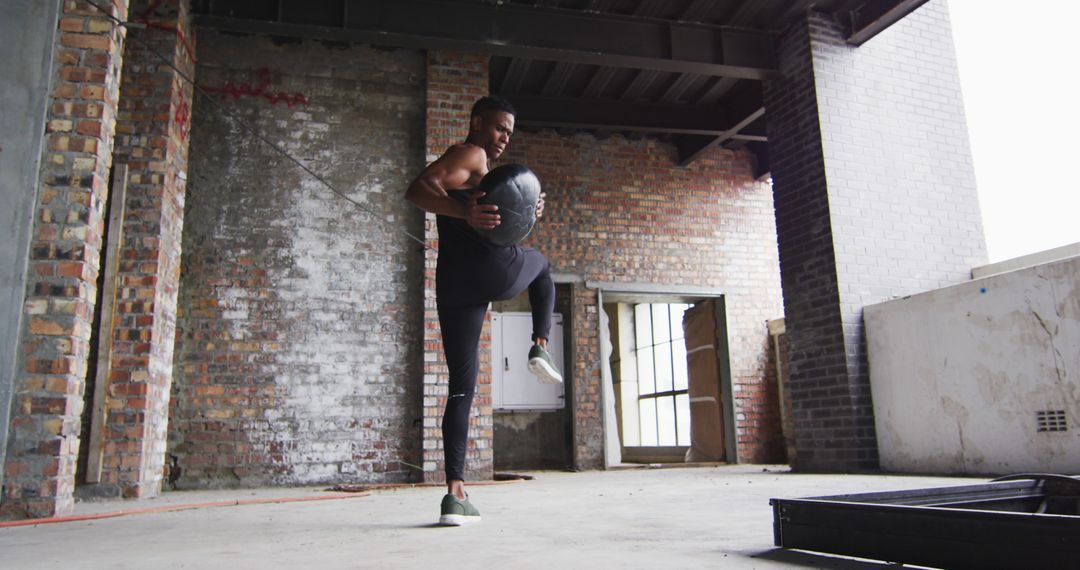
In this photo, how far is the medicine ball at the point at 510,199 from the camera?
8.03 feet

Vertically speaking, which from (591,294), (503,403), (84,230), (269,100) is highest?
(269,100)

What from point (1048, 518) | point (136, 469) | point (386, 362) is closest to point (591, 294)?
point (386, 362)

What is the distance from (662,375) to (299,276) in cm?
682

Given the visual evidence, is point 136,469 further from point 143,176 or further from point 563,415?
point 563,415

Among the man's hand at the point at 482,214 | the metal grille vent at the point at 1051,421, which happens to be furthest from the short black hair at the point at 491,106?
the metal grille vent at the point at 1051,421

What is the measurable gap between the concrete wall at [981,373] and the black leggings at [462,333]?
373cm

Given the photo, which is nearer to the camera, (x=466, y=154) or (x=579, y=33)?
(x=466, y=154)

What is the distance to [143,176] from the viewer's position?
16.8 feet

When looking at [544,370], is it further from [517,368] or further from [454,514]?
[517,368]

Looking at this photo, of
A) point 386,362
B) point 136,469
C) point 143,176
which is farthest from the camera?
point 386,362

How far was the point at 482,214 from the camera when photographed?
95.4 inches

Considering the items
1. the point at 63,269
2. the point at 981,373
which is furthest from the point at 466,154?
the point at 981,373

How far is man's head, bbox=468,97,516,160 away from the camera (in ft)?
9.14

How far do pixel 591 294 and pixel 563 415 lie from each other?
1549 millimetres
